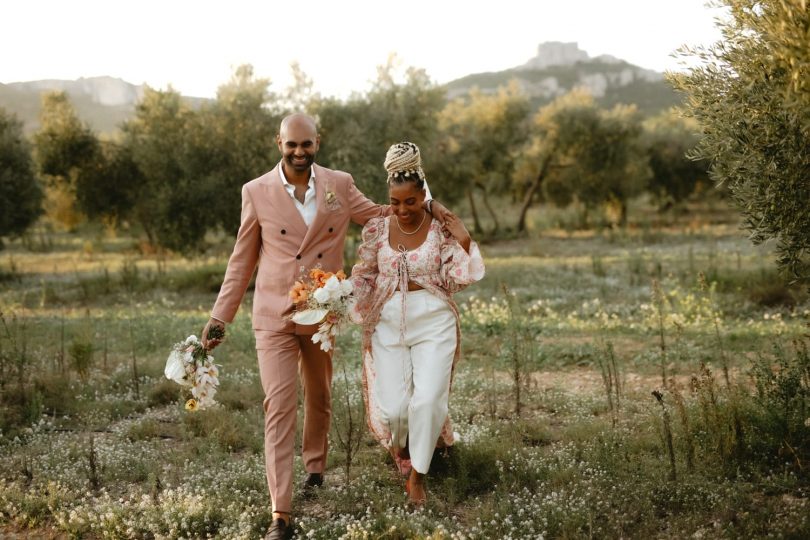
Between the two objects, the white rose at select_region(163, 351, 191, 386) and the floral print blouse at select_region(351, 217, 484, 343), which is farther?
the floral print blouse at select_region(351, 217, 484, 343)

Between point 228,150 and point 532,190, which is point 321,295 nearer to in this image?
point 228,150

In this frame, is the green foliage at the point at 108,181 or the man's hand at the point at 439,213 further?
the green foliage at the point at 108,181

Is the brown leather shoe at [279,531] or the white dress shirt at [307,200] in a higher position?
the white dress shirt at [307,200]

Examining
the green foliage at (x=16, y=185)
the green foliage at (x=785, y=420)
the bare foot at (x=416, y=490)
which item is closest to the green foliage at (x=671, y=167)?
the green foliage at (x=16, y=185)

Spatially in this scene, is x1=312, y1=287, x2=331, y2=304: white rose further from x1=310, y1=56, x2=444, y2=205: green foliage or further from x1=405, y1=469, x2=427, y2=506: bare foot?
x1=310, y1=56, x2=444, y2=205: green foliage

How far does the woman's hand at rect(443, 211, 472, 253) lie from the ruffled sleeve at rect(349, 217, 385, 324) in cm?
58

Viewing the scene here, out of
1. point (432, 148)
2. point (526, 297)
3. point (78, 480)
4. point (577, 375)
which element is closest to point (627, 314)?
point (526, 297)

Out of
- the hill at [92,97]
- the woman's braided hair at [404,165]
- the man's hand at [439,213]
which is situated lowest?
the man's hand at [439,213]

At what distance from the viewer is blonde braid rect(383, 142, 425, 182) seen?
556 cm

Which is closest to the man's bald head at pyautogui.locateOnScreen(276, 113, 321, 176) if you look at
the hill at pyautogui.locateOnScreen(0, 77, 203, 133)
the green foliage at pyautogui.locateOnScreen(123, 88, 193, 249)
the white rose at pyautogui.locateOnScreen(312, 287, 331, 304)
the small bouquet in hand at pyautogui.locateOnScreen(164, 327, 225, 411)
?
the white rose at pyautogui.locateOnScreen(312, 287, 331, 304)

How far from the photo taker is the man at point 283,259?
17.7 ft

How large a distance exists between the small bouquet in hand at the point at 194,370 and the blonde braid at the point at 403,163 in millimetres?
1985

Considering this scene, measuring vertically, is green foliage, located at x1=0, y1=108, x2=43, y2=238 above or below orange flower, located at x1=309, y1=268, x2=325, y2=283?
above

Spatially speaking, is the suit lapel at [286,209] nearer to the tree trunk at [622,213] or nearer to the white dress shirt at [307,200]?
the white dress shirt at [307,200]
